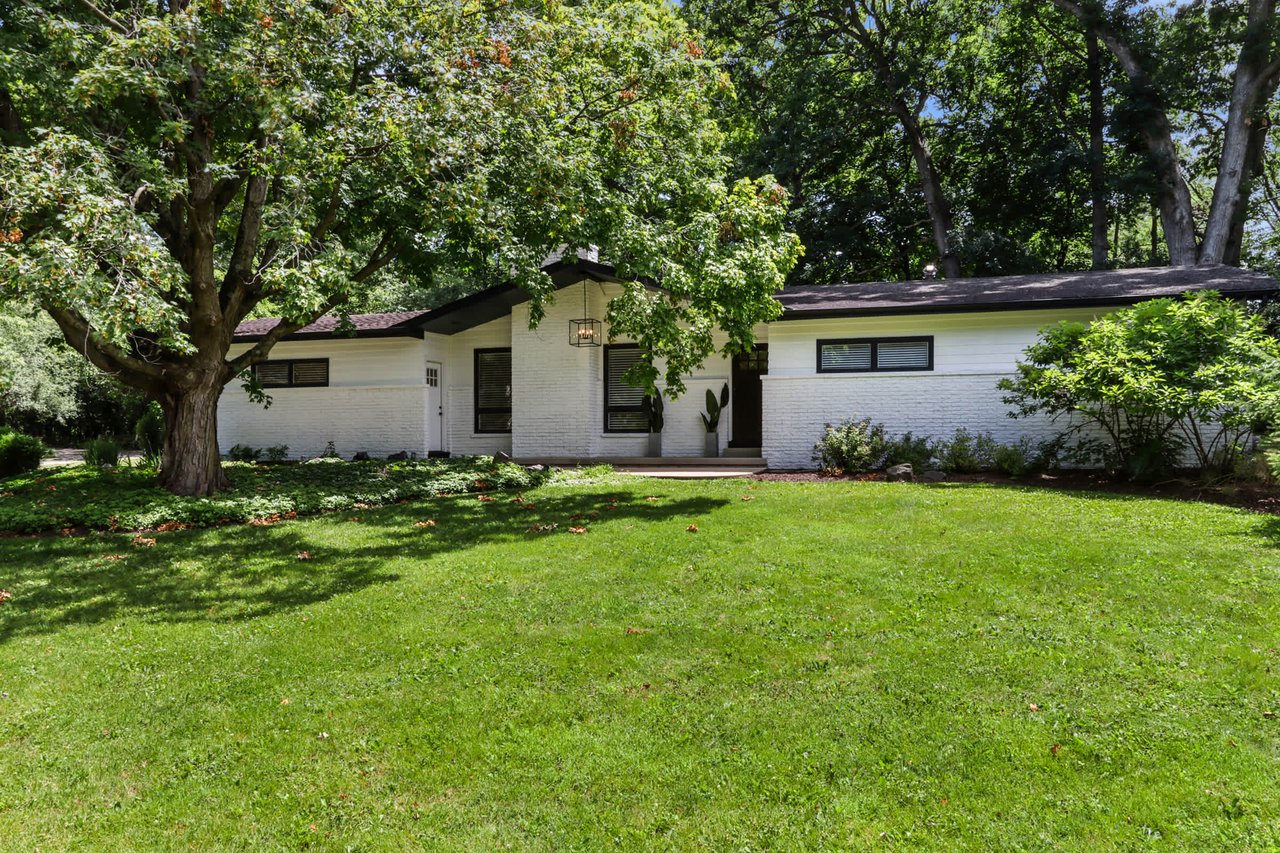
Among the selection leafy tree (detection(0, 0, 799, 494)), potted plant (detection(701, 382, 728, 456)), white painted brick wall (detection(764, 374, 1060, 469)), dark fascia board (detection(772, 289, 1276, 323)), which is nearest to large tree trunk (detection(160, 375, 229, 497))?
leafy tree (detection(0, 0, 799, 494))

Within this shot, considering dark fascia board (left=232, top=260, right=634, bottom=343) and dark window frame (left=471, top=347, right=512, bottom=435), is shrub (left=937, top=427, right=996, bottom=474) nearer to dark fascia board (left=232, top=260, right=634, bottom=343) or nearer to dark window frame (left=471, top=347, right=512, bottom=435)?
dark fascia board (left=232, top=260, right=634, bottom=343)

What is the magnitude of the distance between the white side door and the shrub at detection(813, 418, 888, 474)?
918 cm

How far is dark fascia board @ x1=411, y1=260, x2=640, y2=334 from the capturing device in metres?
14.7

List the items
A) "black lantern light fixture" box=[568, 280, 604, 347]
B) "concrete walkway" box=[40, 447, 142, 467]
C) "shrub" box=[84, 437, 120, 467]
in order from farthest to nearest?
1. "concrete walkway" box=[40, 447, 142, 467]
2. "black lantern light fixture" box=[568, 280, 604, 347]
3. "shrub" box=[84, 437, 120, 467]

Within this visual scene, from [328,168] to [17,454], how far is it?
10930 millimetres

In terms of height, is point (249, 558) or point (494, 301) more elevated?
point (494, 301)

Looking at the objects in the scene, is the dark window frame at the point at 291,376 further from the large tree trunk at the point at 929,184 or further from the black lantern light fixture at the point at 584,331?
the large tree trunk at the point at 929,184

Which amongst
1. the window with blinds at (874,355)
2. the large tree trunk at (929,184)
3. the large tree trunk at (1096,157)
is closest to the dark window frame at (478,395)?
the window with blinds at (874,355)

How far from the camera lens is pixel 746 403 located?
1570cm

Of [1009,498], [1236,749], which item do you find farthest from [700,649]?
[1009,498]

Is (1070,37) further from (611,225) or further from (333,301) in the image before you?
(333,301)

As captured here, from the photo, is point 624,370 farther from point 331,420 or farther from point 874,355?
point 331,420

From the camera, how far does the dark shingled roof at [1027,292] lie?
12141mm

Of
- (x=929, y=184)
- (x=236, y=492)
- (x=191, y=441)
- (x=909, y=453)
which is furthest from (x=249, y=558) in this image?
(x=929, y=184)
